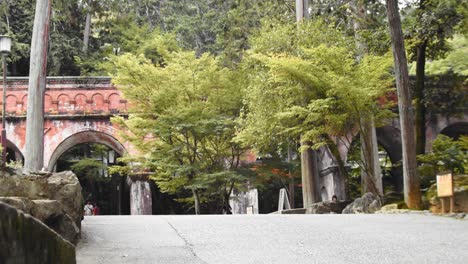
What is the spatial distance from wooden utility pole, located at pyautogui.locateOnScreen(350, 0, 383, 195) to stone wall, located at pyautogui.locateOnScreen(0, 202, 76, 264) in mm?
12608

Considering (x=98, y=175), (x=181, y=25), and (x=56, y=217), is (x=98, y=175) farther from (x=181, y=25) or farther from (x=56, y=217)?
(x=56, y=217)

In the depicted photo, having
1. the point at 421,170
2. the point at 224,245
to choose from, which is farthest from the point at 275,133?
the point at 224,245

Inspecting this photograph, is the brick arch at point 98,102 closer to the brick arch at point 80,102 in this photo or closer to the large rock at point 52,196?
the brick arch at point 80,102

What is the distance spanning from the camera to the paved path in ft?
19.7

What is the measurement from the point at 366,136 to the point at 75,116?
12146 millimetres

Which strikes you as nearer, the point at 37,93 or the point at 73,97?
the point at 37,93

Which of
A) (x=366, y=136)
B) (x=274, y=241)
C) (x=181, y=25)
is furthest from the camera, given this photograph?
(x=181, y=25)

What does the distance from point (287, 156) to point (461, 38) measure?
377 inches

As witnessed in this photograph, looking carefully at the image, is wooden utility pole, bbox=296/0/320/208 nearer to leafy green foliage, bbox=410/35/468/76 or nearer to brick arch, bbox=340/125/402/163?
brick arch, bbox=340/125/402/163

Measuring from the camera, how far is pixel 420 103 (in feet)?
61.6

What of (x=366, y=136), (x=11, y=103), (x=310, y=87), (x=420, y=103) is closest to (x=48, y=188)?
(x=310, y=87)

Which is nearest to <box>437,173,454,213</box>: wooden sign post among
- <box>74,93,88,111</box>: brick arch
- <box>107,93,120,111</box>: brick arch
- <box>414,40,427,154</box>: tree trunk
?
<box>414,40,427,154</box>: tree trunk

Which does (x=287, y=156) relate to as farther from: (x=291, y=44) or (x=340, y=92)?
(x=340, y=92)

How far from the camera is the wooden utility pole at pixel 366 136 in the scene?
16484 mm
